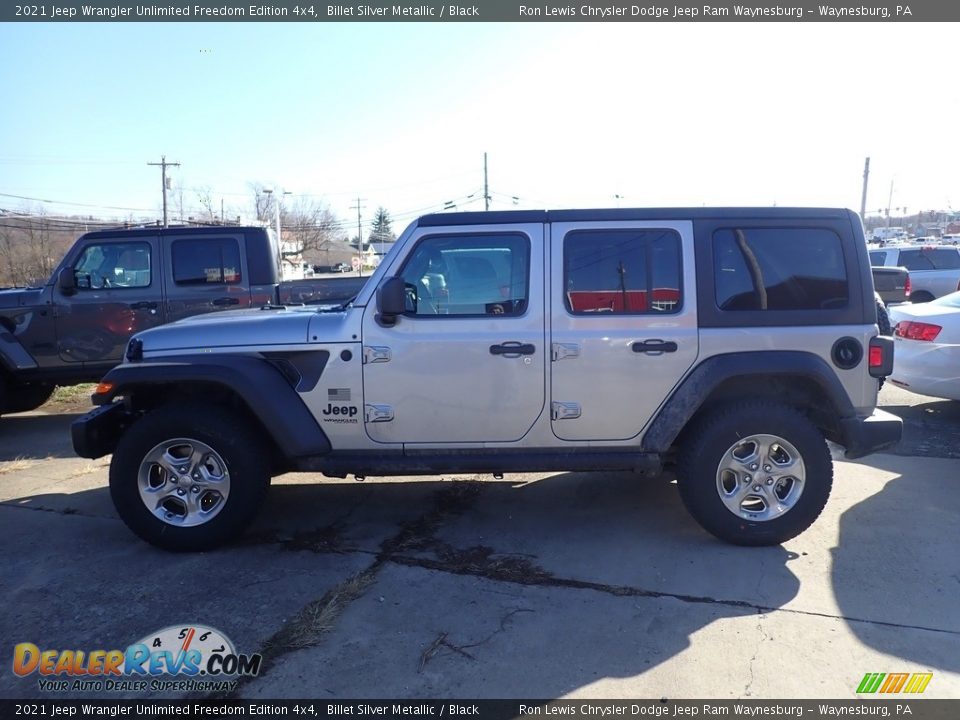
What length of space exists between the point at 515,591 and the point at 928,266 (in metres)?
16.3

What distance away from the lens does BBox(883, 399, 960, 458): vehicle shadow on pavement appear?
19.3 feet

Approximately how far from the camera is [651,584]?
143 inches

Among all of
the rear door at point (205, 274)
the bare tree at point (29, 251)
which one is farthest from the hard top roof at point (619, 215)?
the bare tree at point (29, 251)

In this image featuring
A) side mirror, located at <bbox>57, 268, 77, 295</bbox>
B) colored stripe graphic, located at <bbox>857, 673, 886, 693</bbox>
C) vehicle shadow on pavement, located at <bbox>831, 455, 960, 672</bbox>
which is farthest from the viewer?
side mirror, located at <bbox>57, 268, 77, 295</bbox>

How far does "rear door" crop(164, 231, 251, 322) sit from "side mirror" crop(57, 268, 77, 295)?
3.02ft

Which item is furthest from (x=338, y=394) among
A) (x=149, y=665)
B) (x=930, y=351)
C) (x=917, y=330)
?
(x=917, y=330)

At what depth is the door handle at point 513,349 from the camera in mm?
3973

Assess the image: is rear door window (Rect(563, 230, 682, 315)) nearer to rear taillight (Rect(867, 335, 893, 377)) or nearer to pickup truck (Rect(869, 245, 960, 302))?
rear taillight (Rect(867, 335, 893, 377))

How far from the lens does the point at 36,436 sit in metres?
7.07

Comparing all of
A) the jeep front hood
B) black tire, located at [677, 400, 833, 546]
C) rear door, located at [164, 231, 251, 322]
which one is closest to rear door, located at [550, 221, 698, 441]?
black tire, located at [677, 400, 833, 546]

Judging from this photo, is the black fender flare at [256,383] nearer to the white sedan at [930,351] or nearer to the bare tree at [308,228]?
the white sedan at [930,351]

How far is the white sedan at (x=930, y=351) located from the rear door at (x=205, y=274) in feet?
22.0

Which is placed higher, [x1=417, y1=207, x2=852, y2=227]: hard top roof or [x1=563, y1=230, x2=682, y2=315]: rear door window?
[x1=417, y1=207, x2=852, y2=227]: hard top roof

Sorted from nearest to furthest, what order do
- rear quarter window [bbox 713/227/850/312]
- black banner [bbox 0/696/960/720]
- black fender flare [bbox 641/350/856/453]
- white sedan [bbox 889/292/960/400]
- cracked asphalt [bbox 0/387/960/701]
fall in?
black banner [bbox 0/696/960/720] < cracked asphalt [bbox 0/387/960/701] < black fender flare [bbox 641/350/856/453] < rear quarter window [bbox 713/227/850/312] < white sedan [bbox 889/292/960/400]
